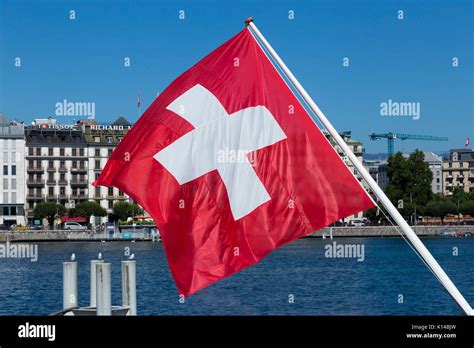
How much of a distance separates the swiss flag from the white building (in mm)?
139965

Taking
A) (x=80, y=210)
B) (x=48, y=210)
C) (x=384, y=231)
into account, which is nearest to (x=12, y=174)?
(x=48, y=210)

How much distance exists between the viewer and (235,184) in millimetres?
11438

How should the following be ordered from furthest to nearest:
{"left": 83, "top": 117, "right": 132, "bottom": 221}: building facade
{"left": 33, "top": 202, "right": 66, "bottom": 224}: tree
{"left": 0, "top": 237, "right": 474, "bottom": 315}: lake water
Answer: {"left": 83, "top": 117, "right": 132, "bottom": 221}: building facade < {"left": 33, "top": 202, "right": 66, "bottom": 224}: tree < {"left": 0, "top": 237, "right": 474, "bottom": 315}: lake water

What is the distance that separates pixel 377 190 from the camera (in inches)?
401

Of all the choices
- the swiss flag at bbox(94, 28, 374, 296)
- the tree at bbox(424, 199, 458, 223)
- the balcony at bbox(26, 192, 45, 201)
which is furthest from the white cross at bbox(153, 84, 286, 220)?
the tree at bbox(424, 199, 458, 223)

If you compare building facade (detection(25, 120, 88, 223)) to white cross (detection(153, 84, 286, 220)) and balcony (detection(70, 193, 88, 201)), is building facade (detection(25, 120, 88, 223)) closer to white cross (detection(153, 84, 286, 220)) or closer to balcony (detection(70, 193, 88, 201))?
balcony (detection(70, 193, 88, 201))

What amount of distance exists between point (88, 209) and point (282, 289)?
94.0m

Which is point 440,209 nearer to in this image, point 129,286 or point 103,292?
point 129,286

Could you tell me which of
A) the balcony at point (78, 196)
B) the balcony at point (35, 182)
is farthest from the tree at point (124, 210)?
the balcony at point (35, 182)

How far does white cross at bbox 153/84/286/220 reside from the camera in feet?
37.2

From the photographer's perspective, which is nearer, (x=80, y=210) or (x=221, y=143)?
(x=221, y=143)

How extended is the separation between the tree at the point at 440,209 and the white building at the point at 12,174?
63.3m

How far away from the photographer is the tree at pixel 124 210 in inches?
5740

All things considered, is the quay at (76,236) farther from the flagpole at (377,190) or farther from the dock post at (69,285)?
the flagpole at (377,190)
